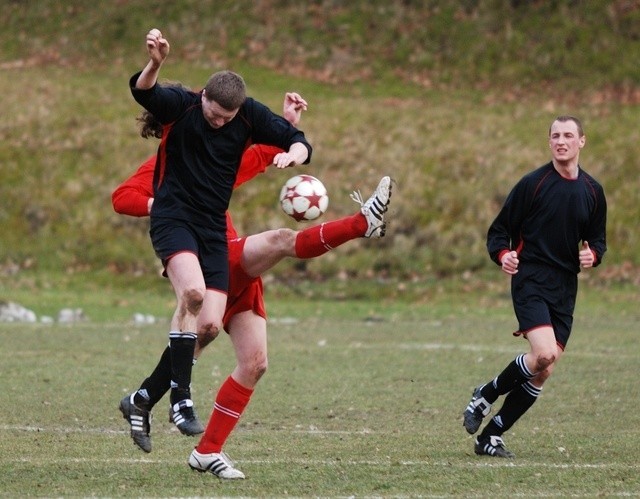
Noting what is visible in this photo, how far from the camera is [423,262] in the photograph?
81.9ft

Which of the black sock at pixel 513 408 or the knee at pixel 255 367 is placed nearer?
the knee at pixel 255 367

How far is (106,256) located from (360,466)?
17813 millimetres

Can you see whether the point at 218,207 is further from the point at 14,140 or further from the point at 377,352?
the point at 14,140

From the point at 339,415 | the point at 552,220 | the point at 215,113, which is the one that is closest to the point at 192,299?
the point at 215,113

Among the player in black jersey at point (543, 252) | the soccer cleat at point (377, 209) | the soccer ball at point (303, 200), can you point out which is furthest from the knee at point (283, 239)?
the player in black jersey at point (543, 252)

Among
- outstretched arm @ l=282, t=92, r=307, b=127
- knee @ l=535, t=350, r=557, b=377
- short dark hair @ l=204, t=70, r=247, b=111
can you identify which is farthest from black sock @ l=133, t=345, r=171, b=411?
knee @ l=535, t=350, r=557, b=377

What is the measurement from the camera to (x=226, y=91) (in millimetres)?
7957

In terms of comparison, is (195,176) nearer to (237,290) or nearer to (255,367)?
(237,290)

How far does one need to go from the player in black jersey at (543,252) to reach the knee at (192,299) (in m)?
2.20

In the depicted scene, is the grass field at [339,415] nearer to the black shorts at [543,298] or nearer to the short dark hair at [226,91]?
the black shorts at [543,298]

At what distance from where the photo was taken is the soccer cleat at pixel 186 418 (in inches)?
306

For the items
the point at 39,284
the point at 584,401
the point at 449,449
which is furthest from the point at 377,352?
the point at 39,284

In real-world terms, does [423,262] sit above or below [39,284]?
above

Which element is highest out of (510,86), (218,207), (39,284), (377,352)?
(510,86)
